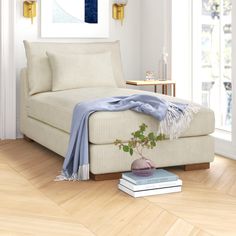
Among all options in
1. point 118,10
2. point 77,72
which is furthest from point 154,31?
point 77,72

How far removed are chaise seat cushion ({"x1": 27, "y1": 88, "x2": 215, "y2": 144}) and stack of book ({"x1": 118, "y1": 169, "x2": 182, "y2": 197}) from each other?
1.30 feet

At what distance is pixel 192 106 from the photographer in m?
4.32

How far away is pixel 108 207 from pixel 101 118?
0.80 metres

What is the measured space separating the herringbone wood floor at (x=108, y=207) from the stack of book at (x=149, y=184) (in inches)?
2.1

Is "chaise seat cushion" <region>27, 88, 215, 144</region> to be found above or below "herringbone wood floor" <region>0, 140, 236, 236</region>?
above

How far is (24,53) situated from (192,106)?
7.36ft

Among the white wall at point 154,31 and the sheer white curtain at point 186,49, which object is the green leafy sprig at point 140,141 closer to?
the sheer white curtain at point 186,49

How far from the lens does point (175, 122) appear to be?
415cm

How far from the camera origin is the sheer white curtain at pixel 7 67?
574cm

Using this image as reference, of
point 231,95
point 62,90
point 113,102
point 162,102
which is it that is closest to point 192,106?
point 162,102

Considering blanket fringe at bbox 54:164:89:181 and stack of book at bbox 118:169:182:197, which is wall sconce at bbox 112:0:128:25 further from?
stack of book at bbox 118:169:182:197

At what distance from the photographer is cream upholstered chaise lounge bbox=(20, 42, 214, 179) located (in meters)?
4.04

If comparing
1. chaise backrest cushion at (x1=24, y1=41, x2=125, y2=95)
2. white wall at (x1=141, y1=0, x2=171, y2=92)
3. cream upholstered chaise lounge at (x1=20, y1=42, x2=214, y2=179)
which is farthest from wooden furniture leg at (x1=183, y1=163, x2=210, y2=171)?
white wall at (x1=141, y1=0, x2=171, y2=92)

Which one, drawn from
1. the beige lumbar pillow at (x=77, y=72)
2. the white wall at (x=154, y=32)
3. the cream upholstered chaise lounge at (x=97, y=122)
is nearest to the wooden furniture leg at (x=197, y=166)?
the cream upholstered chaise lounge at (x=97, y=122)
